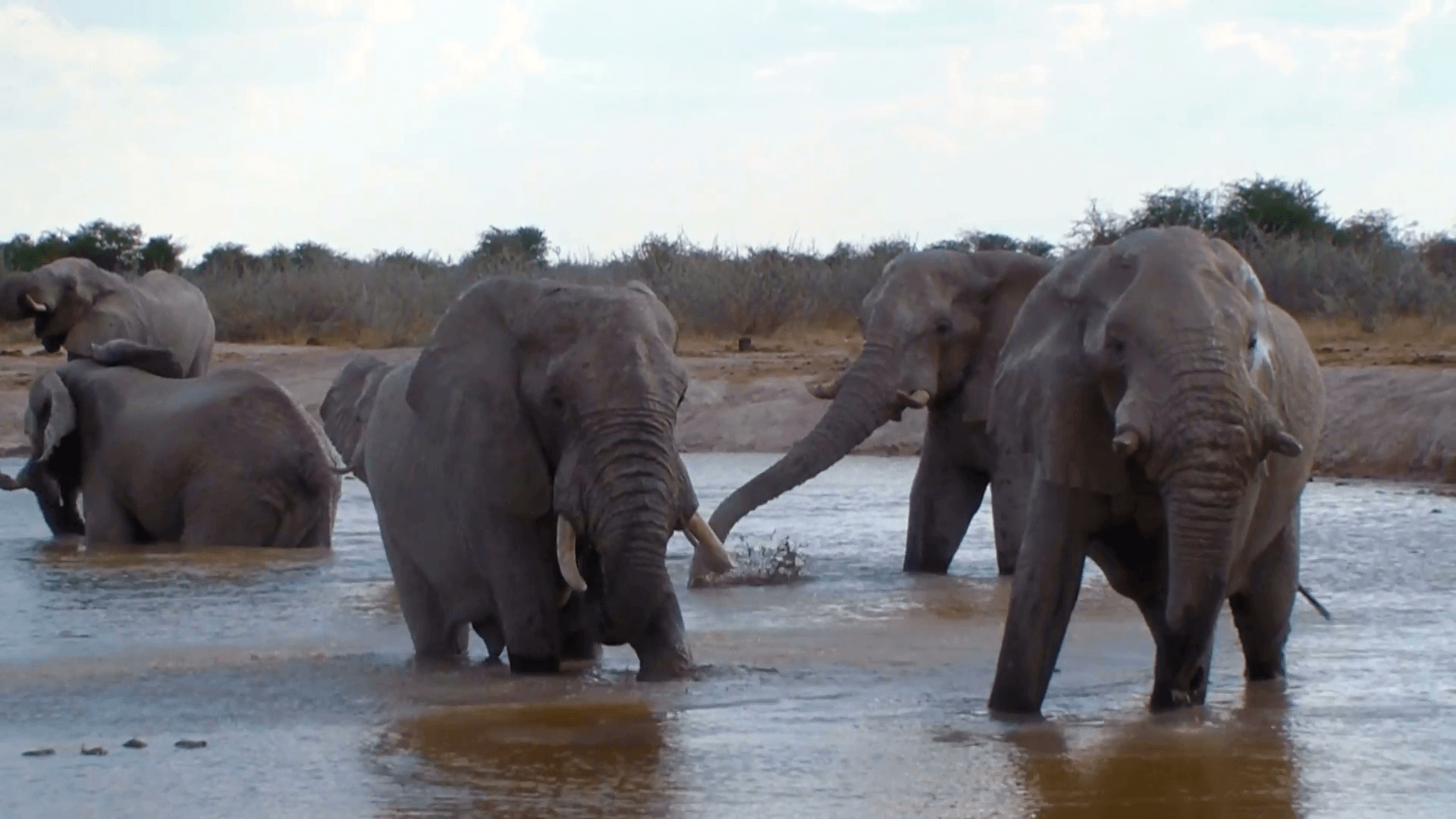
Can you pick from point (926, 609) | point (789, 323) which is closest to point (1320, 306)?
point (789, 323)

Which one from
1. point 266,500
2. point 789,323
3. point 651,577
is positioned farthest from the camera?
point 789,323

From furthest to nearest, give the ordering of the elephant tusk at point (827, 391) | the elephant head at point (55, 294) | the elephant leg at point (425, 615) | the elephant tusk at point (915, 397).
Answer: the elephant head at point (55, 294) < the elephant tusk at point (827, 391) < the elephant tusk at point (915, 397) < the elephant leg at point (425, 615)

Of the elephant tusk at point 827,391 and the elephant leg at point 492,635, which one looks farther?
the elephant tusk at point 827,391

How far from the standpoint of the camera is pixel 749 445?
61.6 feet

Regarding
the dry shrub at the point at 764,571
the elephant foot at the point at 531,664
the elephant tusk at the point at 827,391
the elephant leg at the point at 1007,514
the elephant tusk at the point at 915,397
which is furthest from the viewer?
the elephant tusk at the point at 827,391

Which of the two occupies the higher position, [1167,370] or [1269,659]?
[1167,370]

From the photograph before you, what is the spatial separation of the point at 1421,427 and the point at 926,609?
296 inches

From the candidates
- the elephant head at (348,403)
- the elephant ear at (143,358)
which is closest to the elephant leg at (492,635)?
the elephant head at (348,403)

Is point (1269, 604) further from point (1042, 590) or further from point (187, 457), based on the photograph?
point (187, 457)

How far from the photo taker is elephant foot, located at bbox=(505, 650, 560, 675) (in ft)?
22.4

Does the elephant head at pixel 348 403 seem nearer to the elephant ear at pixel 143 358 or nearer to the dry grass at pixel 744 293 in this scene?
the elephant ear at pixel 143 358

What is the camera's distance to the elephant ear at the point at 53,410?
11.7m

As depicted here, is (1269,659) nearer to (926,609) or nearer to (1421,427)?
(926,609)

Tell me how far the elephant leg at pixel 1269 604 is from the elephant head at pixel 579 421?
1504 millimetres
